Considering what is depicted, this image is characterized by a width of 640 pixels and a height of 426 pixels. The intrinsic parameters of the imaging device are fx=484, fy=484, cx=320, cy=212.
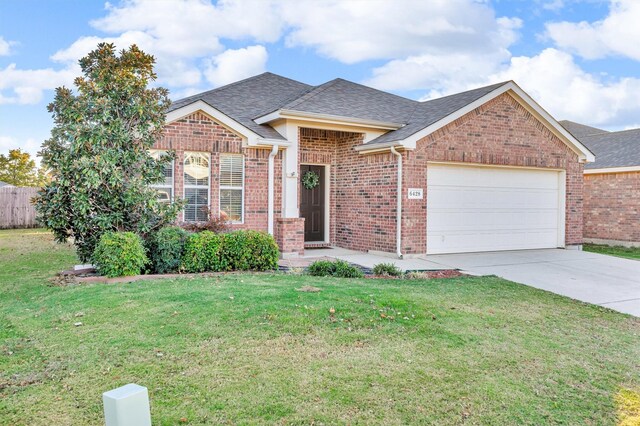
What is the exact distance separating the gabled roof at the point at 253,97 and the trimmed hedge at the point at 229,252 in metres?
3.71

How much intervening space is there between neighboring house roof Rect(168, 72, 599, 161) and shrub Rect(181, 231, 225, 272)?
11.7 ft

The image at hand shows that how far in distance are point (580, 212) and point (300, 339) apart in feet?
43.3

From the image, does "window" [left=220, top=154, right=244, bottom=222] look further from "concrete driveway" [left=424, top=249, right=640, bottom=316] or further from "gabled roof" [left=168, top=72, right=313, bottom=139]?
"concrete driveway" [left=424, top=249, right=640, bottom=316]

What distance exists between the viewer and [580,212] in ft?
49.9

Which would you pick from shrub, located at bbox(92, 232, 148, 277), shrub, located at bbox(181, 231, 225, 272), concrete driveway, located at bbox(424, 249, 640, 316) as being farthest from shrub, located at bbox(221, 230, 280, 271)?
concrete driveway, located at bbox(424, 249, 640, 316)

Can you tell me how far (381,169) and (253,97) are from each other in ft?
17.3

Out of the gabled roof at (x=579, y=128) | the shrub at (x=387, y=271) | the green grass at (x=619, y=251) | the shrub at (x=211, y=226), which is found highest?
the gabled roof at (x=579, y=128)

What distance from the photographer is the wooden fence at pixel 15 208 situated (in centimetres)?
2436

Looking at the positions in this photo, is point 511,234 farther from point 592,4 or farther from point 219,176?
point 219,176

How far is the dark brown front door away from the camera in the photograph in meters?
14.3

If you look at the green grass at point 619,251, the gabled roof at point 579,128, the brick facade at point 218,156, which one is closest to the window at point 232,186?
the brick facade at point 218,156

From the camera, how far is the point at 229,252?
9297 mm

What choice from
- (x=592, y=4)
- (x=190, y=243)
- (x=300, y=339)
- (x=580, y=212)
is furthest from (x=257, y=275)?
(x=592, y=4)

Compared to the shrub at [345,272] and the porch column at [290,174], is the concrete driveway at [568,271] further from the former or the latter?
the porch column at [290,174]
